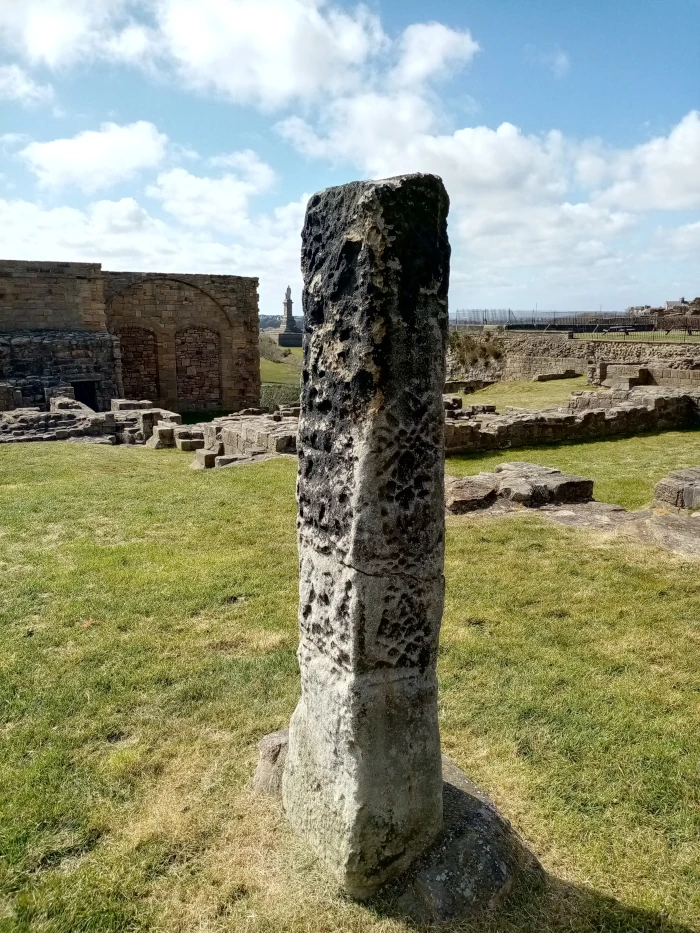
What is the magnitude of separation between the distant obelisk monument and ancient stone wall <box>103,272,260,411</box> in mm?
36317

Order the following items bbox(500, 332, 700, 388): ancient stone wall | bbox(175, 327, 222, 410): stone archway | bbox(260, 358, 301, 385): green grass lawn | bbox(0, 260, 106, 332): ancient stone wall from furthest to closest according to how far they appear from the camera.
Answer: bbox(260, 358, 301, 385): green grass lawn, bbox(175, 327, 222, 410): stone archway, bbox(0, 260, 106, 332): ancient stone wall, bbox(500, 332, 700, 388): ancient stone wall

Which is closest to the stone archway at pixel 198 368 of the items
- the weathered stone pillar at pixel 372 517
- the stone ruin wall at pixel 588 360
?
the stone ruin wall at pixel 588 360

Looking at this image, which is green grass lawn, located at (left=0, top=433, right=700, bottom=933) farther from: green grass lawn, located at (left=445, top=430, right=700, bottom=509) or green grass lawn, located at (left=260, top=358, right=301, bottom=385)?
green grass lawn, located at (left=260, top=358, right=301, bottom=385)

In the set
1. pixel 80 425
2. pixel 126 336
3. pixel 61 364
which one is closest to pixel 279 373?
pixel 126 336

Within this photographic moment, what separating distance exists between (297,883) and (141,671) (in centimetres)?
203

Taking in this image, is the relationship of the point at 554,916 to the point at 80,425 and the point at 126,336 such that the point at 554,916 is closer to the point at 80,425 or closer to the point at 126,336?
the point at 80,425

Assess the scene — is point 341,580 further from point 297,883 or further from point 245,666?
point 245,666

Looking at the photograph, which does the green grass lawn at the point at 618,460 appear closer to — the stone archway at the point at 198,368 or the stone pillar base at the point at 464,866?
the stone pillar base at the point at 464,866

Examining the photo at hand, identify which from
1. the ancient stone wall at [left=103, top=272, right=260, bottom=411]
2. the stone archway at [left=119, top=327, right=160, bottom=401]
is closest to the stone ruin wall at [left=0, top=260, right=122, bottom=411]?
the ancient stone wall at [left=103, top=272, right=260, bottom=411]

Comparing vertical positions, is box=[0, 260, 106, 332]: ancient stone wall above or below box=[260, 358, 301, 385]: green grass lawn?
above

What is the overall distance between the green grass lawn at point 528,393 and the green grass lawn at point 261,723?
12939 millimetres

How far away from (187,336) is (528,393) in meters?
12.3

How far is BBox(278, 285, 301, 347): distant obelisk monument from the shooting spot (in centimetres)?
6278

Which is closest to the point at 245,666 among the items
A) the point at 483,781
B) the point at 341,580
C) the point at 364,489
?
the point at 483,781
